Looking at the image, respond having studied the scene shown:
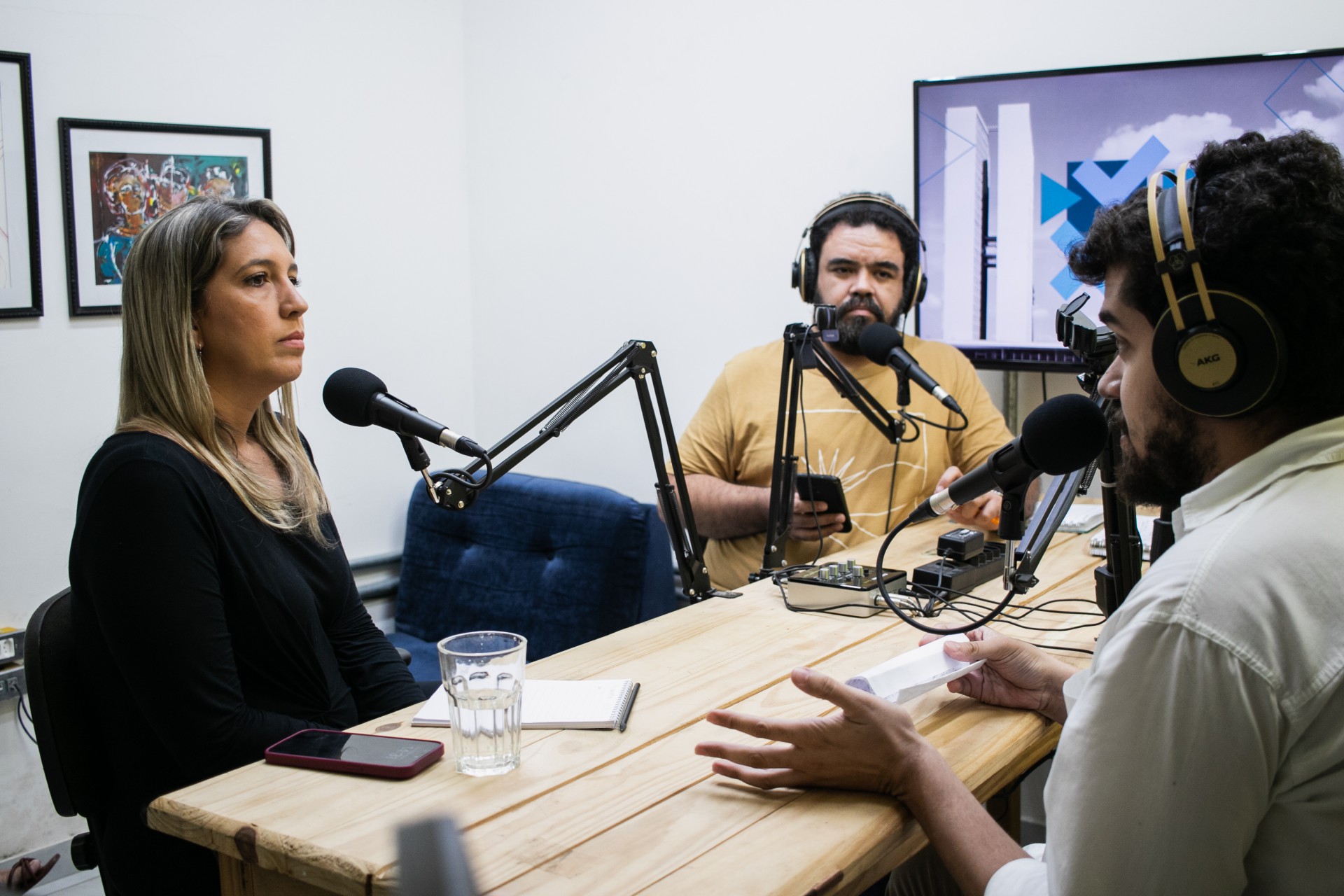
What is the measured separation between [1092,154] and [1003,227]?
10.3 inches

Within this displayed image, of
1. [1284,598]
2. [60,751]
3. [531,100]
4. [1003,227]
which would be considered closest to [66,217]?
[531,100]

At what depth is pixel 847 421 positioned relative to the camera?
2645mm

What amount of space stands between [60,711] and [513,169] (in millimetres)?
2564

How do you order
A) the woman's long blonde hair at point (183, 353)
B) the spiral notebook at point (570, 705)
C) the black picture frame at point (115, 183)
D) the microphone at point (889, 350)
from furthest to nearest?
1. the black picture frame at point (115, 183)
2. the microphone at point (889, 350)
3. the woman's long blonde hair at point (183, 353)
4. the spiral notebook at point (570, 705)

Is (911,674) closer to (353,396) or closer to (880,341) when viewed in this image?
(880,341)

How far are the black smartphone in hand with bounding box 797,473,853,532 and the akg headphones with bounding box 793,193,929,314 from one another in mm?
652

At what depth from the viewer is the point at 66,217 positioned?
2768 millimetres

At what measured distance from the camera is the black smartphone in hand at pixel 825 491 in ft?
6.82

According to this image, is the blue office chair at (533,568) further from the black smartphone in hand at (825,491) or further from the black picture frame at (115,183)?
the black picture frame at (115,183)

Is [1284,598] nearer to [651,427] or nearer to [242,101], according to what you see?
[651,427]

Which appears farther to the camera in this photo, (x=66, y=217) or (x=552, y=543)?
(x=552, y=543)

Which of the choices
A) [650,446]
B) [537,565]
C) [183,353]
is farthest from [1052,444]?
[537,565]

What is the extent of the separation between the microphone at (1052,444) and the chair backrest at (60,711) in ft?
4.24

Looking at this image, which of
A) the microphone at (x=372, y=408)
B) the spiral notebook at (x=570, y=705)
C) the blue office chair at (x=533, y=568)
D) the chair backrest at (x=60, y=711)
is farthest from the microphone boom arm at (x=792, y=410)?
the chair backrest at (x=60, y=711)
